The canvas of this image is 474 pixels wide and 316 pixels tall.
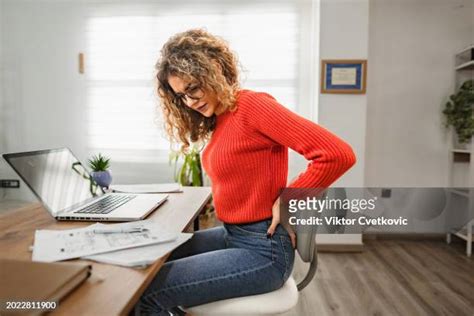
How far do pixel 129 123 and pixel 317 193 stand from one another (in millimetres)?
2494

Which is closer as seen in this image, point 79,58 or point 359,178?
point 359,178

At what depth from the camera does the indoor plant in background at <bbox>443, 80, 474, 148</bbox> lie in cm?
257

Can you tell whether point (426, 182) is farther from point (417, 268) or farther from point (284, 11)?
point (284, 11)

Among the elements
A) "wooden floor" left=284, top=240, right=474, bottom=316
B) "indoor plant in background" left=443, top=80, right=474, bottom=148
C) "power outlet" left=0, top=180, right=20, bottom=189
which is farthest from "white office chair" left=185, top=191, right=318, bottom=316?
"power outlet" left=0, top=180, right=20, bottom=189

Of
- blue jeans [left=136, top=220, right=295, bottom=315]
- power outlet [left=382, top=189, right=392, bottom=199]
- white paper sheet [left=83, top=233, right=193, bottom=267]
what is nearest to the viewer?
white paper sheet [left=83, top=233, right=193, bottom=267]

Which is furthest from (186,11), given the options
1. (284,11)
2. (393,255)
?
(393,255)

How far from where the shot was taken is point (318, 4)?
8.20 ft

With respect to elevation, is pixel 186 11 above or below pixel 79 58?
above

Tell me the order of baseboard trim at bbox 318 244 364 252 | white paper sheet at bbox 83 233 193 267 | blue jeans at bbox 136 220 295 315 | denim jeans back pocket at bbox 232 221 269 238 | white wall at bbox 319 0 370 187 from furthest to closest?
baseboard trim at bbox 318 244 364 252, white wall at bbox 319 0 370 187, denim jeans back pocket at bbox 232 221 269 238, blue jeans at bbox 136 220 295 315, white paper sheet at bbox 83 233 193 267

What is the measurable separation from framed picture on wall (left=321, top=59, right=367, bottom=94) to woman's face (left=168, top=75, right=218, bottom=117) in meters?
1.71

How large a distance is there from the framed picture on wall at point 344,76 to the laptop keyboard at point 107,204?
1812 millimetres

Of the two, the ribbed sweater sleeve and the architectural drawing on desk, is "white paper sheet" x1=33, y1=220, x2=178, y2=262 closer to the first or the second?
the architectural drawing on desk

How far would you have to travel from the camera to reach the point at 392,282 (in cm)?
201

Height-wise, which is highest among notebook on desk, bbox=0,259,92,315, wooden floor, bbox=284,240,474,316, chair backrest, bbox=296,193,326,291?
notebook on desk, bbox=0,259,92,315
